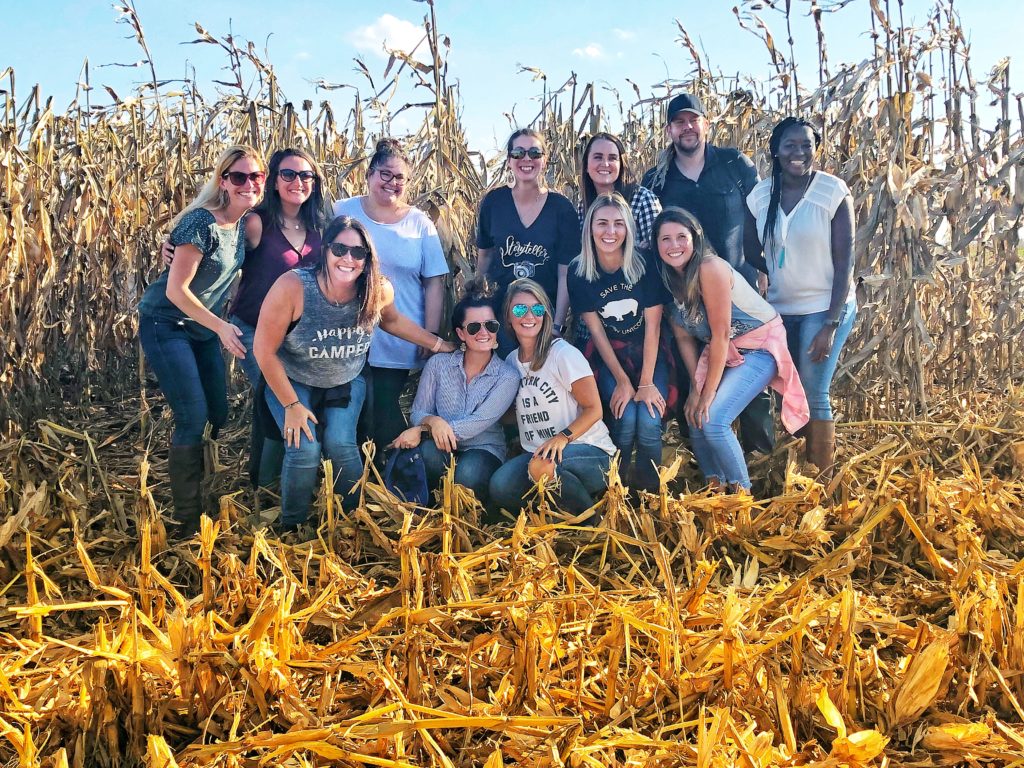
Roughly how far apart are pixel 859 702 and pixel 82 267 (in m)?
4.26

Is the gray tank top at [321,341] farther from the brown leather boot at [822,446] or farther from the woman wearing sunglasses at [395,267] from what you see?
the brown leather boot at [822,446]

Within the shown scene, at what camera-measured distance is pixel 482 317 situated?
3254 mm

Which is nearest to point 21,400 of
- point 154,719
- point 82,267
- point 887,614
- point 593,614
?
point 82,267

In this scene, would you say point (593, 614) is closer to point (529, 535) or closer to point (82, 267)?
point (529, 535)

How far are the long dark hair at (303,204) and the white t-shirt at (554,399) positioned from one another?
1040 millimetres

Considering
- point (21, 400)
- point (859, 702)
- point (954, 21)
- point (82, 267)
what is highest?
point (954, 21)

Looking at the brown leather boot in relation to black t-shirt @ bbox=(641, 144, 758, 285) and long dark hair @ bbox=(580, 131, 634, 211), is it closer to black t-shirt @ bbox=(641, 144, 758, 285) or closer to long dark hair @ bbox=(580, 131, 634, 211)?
black t-shirt @ bbox=(641, 144, 758, 285)

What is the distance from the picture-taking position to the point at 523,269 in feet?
11.4

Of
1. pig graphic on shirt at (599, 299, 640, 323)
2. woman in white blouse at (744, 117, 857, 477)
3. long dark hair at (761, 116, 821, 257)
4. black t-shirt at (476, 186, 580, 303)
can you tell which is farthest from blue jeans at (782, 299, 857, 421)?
black t-shirt at (476, 186, 580, 303)

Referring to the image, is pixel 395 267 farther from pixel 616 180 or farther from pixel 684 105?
pixel 684 105

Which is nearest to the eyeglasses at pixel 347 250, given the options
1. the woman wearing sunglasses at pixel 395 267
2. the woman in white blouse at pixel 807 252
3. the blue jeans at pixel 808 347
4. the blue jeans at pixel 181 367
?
the woman wearing sunglasses at pixel 395 267

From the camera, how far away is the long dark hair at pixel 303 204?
3186 mm

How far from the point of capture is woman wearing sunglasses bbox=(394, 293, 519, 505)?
128 inches

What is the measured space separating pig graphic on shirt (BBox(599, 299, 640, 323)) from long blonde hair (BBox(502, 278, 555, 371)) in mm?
231
